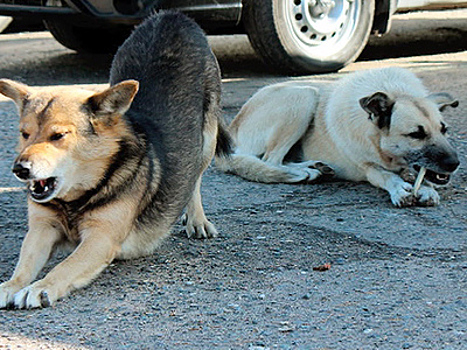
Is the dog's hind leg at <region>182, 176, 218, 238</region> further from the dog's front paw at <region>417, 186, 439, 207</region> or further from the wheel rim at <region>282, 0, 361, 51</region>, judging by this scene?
the wheel rim at <region>282, 0, 361, 51</region>

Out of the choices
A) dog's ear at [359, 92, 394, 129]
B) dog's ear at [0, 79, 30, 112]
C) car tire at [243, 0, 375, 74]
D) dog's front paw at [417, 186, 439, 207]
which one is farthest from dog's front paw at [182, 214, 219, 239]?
car tire at [243, 0, 375, 74]

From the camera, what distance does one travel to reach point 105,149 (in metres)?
3.99

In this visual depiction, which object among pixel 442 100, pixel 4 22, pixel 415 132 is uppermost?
pixel 442 100

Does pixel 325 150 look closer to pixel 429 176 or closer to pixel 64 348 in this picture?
pixel 429 176

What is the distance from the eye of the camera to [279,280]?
393cm

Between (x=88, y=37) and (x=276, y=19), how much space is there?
265cm

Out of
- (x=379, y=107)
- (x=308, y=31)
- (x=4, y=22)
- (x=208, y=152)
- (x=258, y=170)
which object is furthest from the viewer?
(x=4, y=22)

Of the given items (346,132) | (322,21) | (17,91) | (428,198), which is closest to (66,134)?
(17,91)

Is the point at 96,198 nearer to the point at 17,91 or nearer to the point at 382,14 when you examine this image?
the point at 17,91

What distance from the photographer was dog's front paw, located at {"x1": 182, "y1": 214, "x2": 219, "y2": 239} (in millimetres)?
4645

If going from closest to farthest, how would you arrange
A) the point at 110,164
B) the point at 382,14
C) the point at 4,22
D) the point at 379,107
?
1. the point at 110,164
2. the point at 379,107
3. the point at 382,14
4. the point at 4,22

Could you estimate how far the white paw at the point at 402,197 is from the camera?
208 inches

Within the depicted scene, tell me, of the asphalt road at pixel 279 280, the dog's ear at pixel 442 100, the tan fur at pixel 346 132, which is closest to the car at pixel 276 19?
the tan fur at pixel 346 132

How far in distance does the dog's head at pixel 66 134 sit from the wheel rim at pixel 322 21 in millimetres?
4435
